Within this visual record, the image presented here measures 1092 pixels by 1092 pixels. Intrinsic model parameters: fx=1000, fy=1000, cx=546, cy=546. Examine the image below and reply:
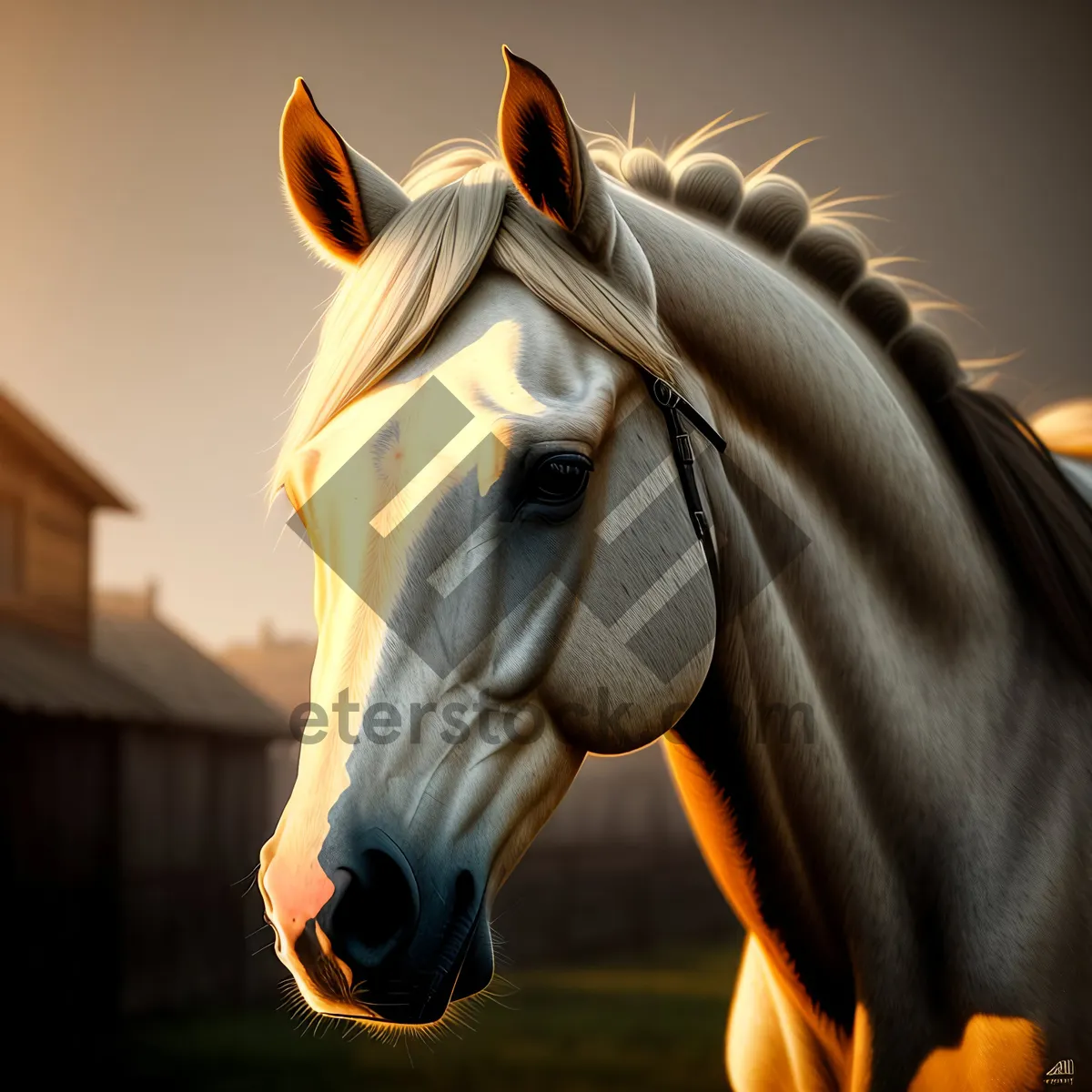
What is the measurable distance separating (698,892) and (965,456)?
1252 centimetres

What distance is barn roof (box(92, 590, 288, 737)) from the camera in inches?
428

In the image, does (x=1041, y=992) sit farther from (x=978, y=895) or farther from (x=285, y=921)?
(x=285, y=921)

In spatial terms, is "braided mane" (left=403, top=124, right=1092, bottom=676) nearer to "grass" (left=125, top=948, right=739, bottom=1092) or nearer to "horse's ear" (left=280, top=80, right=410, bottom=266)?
"horse's ear" (left=280, top=80, right=410, bottom=266)

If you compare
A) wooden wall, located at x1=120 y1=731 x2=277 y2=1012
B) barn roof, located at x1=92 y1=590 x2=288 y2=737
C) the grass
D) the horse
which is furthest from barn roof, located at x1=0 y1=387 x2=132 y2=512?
the horse

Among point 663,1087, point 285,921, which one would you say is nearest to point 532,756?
point 285,921

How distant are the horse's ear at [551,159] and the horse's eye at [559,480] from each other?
32 cm

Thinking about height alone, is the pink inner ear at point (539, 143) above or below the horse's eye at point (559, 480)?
above

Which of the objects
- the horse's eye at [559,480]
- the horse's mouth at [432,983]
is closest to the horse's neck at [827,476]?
the horse's eye at [559,480]

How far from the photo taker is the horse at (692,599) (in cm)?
113

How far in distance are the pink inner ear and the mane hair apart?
0.04 m

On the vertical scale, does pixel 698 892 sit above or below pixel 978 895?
below

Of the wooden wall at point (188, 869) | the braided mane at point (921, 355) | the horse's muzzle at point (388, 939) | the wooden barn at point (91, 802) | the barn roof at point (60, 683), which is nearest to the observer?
the horse's muzzle at point (388, 939)

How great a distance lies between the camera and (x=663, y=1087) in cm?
804

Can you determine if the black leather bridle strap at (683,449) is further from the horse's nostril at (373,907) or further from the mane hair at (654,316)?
the horse's nostril at (373,907)
